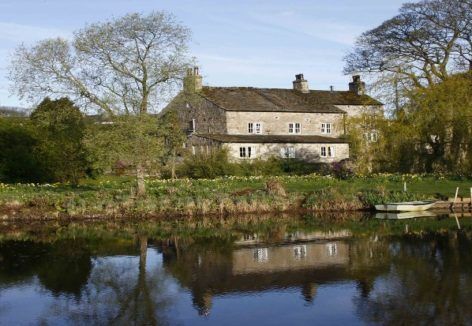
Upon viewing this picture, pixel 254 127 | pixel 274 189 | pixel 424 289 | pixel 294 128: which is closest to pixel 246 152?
pixel 254 127

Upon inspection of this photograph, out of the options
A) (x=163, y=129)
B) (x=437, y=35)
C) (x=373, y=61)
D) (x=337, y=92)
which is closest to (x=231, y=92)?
(x=337, y=92)

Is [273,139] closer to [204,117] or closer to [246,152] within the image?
[246,152]

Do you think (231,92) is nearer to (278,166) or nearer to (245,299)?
(278,166)

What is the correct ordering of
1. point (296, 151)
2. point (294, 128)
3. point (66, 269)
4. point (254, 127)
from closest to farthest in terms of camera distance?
point (66, 269) < point (296, 151) < point (254, 127) < point (294, 128)

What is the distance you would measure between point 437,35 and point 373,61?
503 centimetres

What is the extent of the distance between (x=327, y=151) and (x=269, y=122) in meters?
6.13

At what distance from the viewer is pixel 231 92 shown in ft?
197

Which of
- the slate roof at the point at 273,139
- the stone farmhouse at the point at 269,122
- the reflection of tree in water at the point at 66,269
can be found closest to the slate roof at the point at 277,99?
the stone farmhouse at the point at 269,122

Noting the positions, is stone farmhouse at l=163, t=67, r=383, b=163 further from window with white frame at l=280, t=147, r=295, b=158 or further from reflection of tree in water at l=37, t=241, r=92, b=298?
reflection of tree in water at l=37, t=241, r=92, b=298

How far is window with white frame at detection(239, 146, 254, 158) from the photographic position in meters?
52.6

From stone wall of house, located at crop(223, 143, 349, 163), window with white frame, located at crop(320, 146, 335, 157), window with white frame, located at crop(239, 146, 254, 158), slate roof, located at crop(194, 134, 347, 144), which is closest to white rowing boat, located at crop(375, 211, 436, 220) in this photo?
stone wall of house, located at crop(223, 143, 349, 163)

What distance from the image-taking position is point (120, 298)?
1539 centimetres

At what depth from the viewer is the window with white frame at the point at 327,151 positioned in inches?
2228

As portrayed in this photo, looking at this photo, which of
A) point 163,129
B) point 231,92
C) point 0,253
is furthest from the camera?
point 231,92
